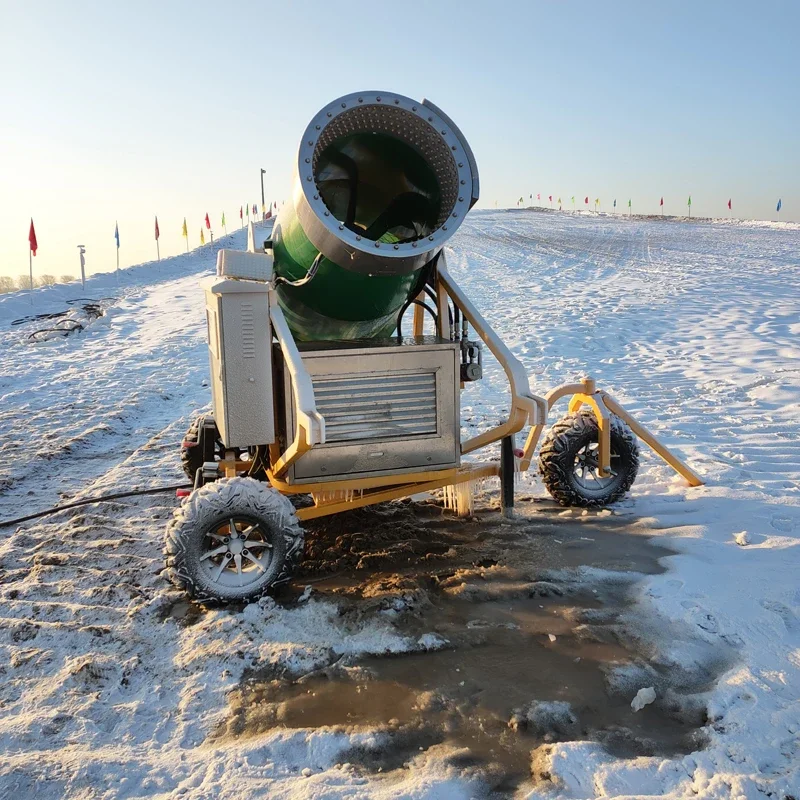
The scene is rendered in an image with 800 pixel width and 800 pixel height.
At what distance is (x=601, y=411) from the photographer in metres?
4.84

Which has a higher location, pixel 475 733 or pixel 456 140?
pixel 456 140

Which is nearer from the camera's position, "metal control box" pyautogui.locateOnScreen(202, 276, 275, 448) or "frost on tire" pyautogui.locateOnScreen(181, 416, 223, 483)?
"metal control box" pyautogui.locateOnScreen(202, 276, 275, 448)

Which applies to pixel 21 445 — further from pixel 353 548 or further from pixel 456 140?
pixel 456 140

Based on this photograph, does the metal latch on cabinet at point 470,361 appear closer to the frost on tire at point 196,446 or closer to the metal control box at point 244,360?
the metal control box at point 244,360

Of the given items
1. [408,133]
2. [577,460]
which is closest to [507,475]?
[577,460]

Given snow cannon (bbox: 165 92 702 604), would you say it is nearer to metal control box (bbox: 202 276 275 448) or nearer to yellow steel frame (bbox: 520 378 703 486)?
metal control box (bbox: 202 276 275 448)

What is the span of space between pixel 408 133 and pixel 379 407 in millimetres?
1473

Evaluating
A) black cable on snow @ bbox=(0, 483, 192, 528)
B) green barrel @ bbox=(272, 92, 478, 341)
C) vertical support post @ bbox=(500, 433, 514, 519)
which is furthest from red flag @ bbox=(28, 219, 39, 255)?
vertical support post @ bbox=(500, 433, 514, 519)

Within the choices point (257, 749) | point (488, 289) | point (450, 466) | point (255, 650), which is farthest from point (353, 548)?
point (488, 289)

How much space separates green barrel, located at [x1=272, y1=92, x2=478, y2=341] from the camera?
11.8 feet

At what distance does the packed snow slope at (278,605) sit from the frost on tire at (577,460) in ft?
0.56

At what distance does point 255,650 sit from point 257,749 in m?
0.69

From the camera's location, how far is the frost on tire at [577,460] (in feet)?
16.0

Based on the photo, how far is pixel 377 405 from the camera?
4.06m
